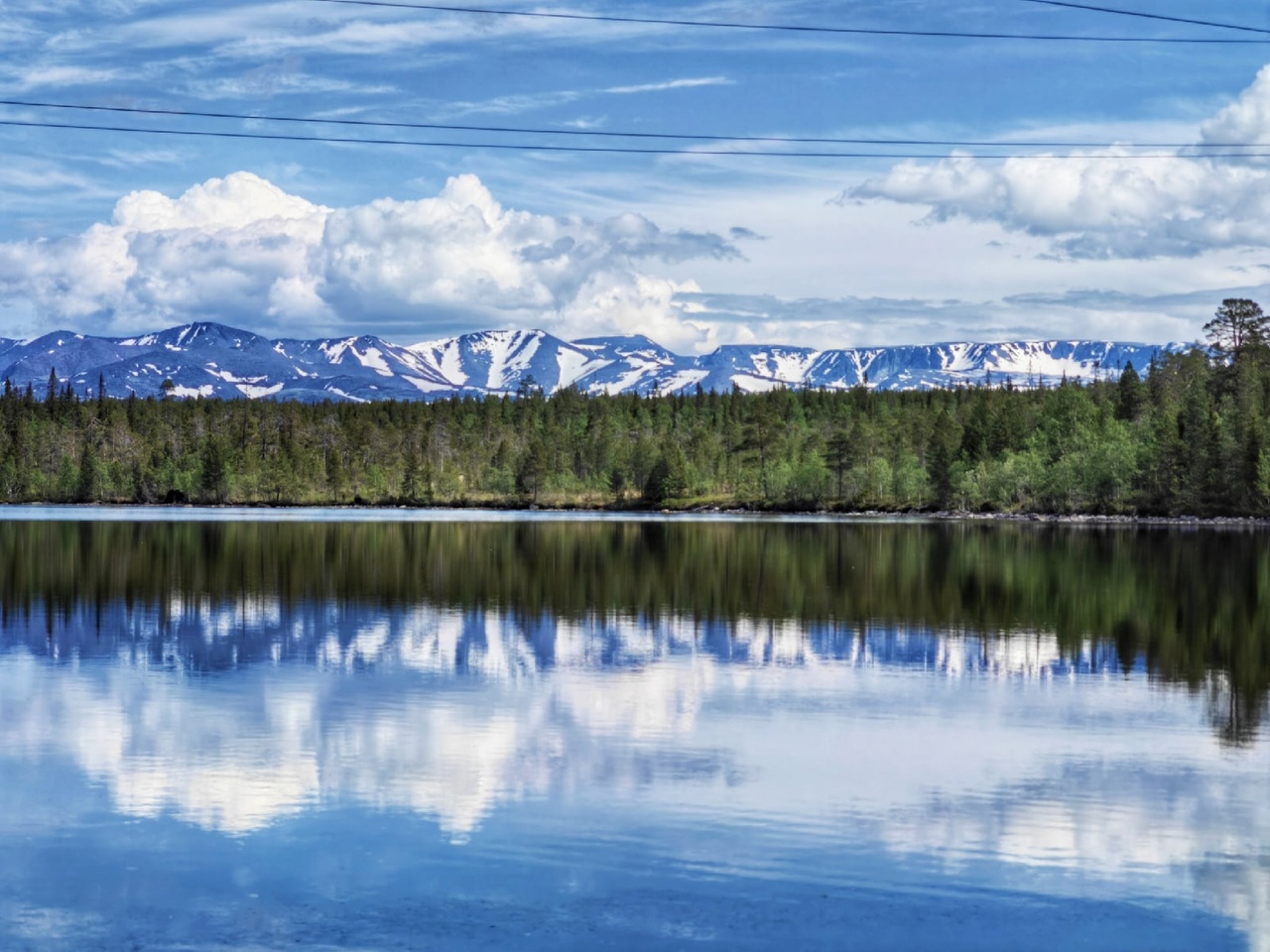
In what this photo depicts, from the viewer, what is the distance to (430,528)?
142 m

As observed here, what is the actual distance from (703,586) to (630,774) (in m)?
41.6

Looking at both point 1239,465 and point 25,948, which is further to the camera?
Result: point 1239,465

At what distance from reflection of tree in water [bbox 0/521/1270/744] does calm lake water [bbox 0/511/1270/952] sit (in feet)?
1.60

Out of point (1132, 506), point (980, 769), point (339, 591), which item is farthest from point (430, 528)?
point (980, 769)

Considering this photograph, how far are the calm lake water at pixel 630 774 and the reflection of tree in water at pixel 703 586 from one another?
1.60 ft

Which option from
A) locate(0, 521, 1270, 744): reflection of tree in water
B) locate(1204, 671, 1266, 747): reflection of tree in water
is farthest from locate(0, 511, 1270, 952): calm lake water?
locate(0, 521, 1270, 744): reflection of tree in water

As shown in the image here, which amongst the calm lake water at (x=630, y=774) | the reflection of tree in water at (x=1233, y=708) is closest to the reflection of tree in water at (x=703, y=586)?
the reflection of tree in water at (x=1233, y=708)

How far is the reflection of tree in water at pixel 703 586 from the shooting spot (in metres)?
45.7

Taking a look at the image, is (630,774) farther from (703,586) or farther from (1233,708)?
(703,586)

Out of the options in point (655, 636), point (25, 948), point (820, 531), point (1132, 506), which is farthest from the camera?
point (1132, 506)

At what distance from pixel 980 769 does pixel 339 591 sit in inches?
1621

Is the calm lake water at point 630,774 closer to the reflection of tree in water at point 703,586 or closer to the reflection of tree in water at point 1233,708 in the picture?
the reflection of tree in water at point 1233,708

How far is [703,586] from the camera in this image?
67.4 meters

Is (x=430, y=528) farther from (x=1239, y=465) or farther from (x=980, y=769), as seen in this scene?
(x=980, y=769)
